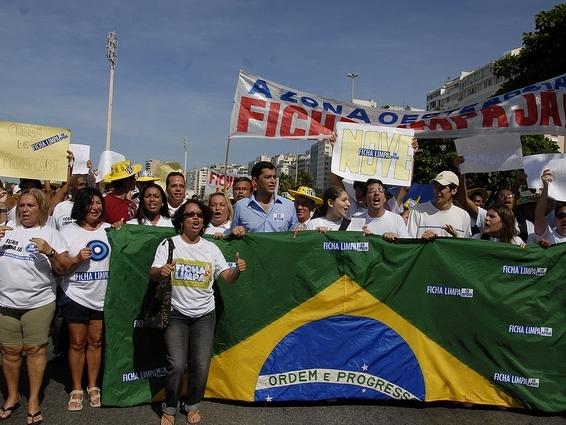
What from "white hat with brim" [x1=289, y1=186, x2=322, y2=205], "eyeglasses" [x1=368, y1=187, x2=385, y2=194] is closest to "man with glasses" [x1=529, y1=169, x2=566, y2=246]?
"eyeglasses" [x1=368, y1=187, x2=385, y2=194]

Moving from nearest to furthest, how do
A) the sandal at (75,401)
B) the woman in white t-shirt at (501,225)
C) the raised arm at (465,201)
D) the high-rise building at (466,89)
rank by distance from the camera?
the sandal at (75,401) → the woman in white t-shirt at (501,225) → the raised arm at (465,201) → the high-rise building at (466,89)

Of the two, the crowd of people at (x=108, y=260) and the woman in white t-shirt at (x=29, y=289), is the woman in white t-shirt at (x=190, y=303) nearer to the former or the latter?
the crowd of people at (x=108, y=260)

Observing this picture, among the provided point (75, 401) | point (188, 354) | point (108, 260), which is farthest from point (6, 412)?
point (188, 354)

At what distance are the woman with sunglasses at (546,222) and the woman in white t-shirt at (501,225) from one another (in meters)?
0.31

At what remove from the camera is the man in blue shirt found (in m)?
4.89

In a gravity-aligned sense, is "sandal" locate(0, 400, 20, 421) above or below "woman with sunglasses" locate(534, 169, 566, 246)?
below

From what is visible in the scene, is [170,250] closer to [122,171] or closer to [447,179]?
[122,171]

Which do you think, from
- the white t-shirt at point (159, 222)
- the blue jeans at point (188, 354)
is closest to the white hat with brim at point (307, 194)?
the white t-shirt at point (159, 222)

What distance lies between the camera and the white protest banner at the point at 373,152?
218 inches

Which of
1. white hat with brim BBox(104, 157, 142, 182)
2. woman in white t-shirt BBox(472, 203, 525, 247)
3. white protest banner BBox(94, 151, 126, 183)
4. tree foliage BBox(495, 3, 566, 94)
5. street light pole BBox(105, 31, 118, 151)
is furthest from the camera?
street light pole BBox(105, 31, 118, 151)

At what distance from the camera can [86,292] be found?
407 cm

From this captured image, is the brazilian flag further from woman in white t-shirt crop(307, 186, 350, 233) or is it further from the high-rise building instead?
the high-rise building

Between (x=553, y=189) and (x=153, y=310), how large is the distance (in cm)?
407

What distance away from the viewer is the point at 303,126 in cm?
611
